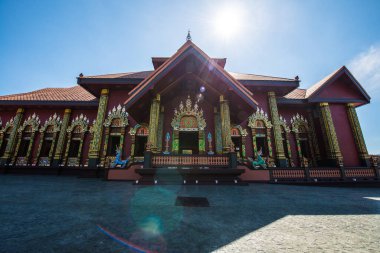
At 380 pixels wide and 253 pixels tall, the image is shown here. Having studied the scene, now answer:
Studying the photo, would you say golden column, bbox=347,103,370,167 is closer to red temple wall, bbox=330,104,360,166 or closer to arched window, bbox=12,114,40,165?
red temple wall, bbox=330,104,360,166

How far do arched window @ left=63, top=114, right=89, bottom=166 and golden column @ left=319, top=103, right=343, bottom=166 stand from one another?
18761mm

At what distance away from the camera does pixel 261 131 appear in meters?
11.7

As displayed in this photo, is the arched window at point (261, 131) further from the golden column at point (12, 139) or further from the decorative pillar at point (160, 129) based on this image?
the golden column at point (12, 139)

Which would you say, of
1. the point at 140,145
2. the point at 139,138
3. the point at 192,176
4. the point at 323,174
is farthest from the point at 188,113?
the point at 323,174

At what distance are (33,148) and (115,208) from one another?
14940mm

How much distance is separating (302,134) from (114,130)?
49.2 ft

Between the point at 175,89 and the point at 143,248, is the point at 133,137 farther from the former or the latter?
the point at 143,248

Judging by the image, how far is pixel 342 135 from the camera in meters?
11.7

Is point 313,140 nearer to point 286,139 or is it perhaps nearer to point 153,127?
point 286,139

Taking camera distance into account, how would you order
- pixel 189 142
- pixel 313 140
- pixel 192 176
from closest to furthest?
pixel 192 176 → pixel 189 142 → pixel 313 140

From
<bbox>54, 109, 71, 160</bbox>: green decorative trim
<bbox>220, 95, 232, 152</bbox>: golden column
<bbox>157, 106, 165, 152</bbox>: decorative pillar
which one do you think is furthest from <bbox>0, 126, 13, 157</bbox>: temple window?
<bbox>220, 95, 232, 152</bbox>: golden column

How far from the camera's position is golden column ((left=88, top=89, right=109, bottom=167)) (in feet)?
35.0

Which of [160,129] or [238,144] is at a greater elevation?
[160,129]

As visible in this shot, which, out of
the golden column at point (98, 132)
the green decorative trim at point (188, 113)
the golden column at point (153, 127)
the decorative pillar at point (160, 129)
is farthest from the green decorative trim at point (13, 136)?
the green decorative trim at point (188, 113)
